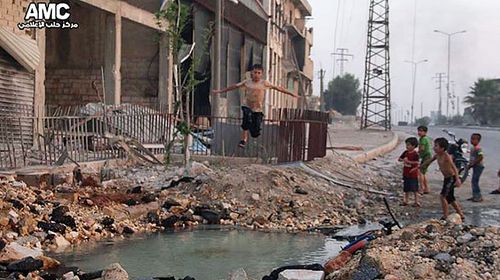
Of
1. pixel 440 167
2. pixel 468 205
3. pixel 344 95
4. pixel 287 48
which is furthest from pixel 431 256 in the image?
pixel 344 95

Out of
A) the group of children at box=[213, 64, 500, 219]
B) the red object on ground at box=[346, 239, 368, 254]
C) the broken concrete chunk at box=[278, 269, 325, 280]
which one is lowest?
the broken concrete chunk at box=[278, 269, 325, 280]

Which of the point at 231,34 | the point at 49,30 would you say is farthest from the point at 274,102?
the point at 49,30

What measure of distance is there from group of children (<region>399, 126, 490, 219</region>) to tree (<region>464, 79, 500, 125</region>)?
70.4 m

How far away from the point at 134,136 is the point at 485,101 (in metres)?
73.2

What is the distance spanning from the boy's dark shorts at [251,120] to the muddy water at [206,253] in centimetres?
343

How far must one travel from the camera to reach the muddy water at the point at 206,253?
7387mm

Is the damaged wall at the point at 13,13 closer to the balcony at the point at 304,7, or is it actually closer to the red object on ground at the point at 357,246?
the red object on ground at the point at 357,246

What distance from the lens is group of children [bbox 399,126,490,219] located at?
10.2 meters

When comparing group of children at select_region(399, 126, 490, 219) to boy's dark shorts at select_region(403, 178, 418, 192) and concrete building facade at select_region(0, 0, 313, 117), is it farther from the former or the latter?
concrete building facade at select_region(0, 0, 313, 117)

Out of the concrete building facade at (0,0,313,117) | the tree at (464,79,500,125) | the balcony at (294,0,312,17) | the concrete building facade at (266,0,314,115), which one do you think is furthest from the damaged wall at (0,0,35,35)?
the tree at (464,79,500,125)

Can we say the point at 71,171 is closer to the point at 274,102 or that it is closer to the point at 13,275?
the point at 13,275

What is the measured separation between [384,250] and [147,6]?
59.1 ft

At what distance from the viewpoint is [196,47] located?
941 inches

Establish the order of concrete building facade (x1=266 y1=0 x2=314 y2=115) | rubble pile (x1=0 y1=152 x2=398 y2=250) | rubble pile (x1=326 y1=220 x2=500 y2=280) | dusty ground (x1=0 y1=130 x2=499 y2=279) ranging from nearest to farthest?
rubble pile (x1=326 y1=220 x2=500 y2=280) < dusty ground (x1=0 y1=130 x2=499 y2=279) < rubble pile (x1=0 y1=152 x2=398 y2=250) < concrete building facade (x1=266 y1=0 x2=314 y2=115)
